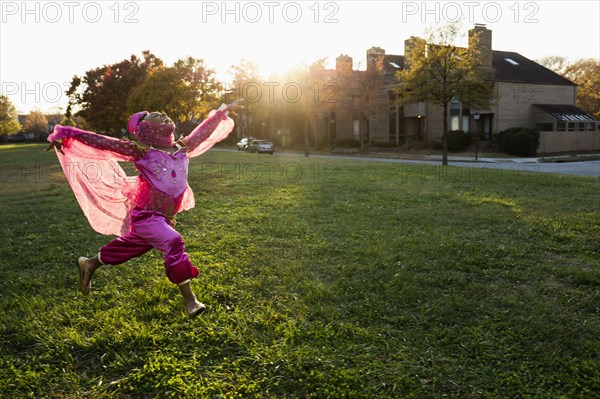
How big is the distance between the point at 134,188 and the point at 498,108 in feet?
136

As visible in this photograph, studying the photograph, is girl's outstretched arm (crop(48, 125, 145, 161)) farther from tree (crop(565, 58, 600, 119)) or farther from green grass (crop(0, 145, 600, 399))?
tree (crop(565, 58, 600, 119))

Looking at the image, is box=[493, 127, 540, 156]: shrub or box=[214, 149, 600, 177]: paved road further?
box=[493, 127, 540, 156]: shrub

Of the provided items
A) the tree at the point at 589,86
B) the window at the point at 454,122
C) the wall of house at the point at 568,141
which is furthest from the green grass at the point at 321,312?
the tree at the point at 589,86

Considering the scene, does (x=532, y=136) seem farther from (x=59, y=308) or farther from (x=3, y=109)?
(x=3, y=109)

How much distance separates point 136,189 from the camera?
15.8 feet

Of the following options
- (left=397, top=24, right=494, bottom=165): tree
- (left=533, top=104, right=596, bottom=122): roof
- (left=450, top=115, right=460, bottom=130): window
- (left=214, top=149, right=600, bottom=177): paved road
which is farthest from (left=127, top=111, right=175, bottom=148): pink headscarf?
(left=533, top=104, right=596, bottom=122): roof

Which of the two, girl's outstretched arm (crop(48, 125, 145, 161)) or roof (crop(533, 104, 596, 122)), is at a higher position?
roof (crop(533, 104, 596, 122))

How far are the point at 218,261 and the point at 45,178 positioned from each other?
14722 millimetres

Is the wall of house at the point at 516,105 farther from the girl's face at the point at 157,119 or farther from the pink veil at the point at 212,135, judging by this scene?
the girl's face at the point at 157,119

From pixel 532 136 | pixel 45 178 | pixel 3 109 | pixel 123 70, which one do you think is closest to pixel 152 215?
pixel 45 178

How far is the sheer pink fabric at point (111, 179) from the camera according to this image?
4.60 metres

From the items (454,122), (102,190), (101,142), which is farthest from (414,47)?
(101,142)

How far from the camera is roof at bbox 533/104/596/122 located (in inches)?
1645

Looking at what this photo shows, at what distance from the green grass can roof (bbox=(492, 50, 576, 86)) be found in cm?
3881
